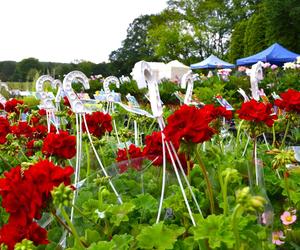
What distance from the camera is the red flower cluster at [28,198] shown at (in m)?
1.10

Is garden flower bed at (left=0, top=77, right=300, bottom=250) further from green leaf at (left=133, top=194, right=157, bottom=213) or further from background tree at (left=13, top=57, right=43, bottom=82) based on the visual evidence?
background tree at (left=13, top=57, right=43, bottom=82)

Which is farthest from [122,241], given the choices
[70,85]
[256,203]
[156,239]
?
[70,85]

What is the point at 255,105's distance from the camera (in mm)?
1795

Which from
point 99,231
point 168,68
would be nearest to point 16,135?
point 99,231

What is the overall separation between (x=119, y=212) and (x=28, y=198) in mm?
367

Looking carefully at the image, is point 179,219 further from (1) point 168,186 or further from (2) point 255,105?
(2) point 255,105

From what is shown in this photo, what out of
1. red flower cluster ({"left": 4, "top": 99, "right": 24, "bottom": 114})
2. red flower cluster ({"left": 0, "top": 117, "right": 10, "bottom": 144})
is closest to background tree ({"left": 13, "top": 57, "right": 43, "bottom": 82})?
red flower cluster ({"left": 4, "top": 99, "right": 24, "bottom": 114})

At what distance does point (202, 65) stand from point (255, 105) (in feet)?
89.1

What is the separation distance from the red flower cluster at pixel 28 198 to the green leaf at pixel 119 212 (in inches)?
10.7

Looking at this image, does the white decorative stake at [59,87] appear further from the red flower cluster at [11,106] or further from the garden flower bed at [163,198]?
the red flower cluster at [11,106]

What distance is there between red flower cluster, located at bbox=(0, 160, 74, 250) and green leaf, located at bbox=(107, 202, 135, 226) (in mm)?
272

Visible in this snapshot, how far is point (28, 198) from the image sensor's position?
1102 mm

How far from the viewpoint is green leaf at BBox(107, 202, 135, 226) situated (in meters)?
1.39

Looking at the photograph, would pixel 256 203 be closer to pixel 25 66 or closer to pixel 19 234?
pixel 19 234
